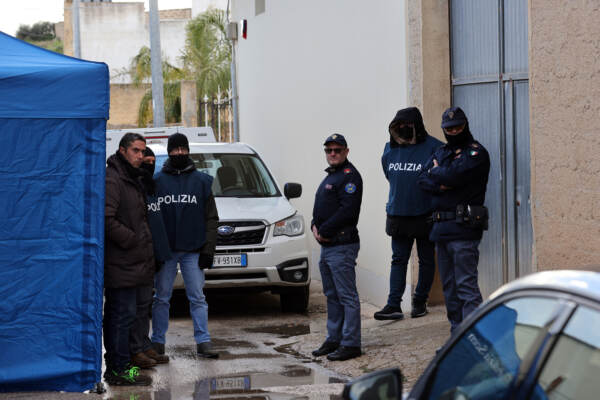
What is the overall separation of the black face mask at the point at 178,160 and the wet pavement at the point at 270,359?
168cm

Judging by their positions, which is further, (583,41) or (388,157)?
(388,157)

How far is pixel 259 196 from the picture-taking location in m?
11.3

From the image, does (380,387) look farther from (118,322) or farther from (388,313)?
(388,313)

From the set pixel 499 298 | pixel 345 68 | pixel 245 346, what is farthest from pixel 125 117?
pixel 499 298

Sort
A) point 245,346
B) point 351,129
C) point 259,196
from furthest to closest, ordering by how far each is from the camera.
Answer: point 351,129 → point 259,196 → point 245,346

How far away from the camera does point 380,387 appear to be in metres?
2.81

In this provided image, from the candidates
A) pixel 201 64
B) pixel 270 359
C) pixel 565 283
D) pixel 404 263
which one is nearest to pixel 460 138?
pixel 404 263

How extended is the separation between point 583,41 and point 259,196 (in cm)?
520

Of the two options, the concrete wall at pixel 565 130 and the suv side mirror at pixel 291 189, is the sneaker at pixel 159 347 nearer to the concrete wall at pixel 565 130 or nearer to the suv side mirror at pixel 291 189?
the suv side mirror at pixel 291 189

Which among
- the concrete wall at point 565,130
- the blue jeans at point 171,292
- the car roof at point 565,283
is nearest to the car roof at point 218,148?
the blue jeans at point 171,292

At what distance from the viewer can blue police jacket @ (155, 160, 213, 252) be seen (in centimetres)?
828

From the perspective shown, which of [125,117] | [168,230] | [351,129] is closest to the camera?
[168,230]

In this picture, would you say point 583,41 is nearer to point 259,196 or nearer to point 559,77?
point 559,77

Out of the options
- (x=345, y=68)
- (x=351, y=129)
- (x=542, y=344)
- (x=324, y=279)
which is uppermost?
(x=345, y=68)
